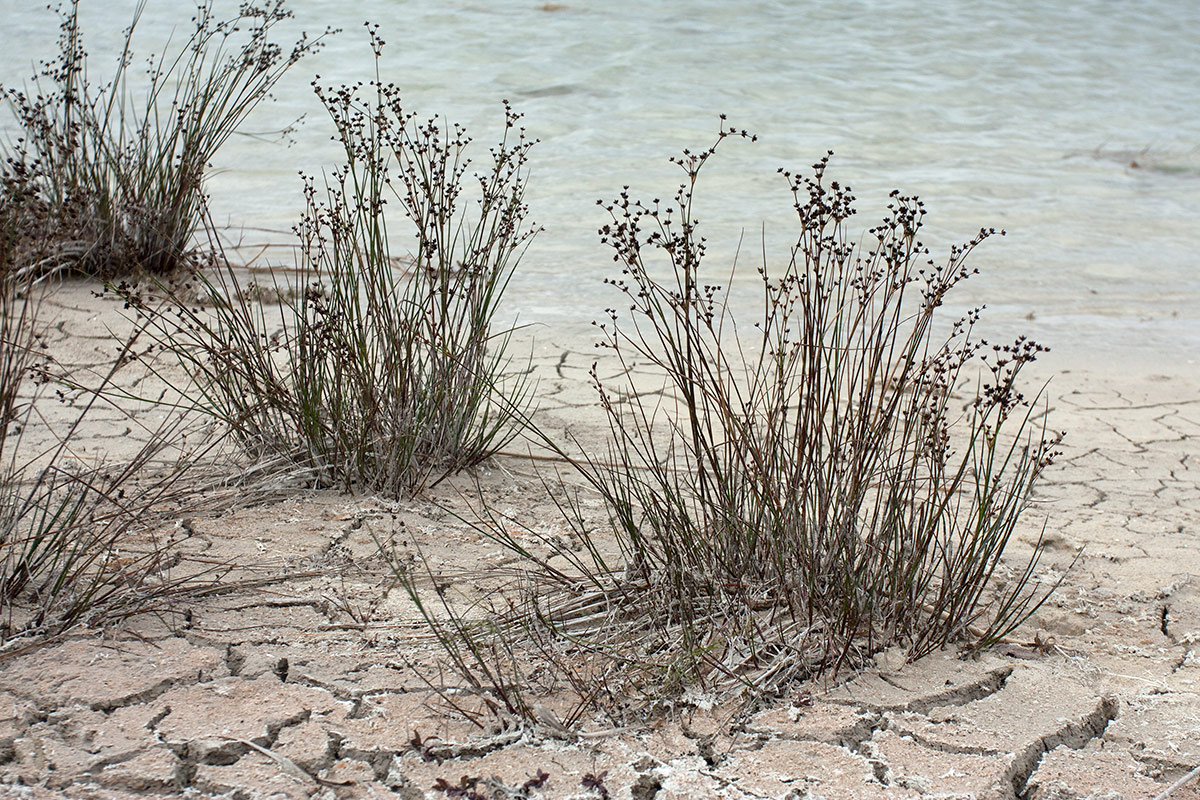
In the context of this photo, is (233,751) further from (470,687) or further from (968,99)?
(968,99)

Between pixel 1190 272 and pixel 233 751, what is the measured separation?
5941mm

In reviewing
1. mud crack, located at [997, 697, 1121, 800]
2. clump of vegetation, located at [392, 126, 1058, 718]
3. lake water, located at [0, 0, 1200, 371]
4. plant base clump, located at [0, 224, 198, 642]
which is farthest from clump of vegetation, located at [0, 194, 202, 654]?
lake water, located at [0, 0, 1200, 371]

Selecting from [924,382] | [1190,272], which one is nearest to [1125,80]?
[1190,272]

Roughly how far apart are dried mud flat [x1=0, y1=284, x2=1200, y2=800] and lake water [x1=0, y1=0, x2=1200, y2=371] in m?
2.57

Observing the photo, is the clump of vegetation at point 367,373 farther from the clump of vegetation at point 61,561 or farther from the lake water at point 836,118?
the lake water at point 836,118

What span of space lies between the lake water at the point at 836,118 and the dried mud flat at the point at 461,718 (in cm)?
257

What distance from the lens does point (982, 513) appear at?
2.05 m

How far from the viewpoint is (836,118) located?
10016 millimetres

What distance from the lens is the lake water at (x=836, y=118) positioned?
6020 mm

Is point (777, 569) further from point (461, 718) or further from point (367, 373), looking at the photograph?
point (367, 373)

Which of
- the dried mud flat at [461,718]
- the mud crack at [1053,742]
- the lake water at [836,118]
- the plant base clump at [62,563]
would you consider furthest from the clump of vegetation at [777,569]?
the lake water at [836,118]

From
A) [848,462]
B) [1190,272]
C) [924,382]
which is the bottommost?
[1190,272]

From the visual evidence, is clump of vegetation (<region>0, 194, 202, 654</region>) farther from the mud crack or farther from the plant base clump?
the mud crack

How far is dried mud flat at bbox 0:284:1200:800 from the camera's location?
1766mm
